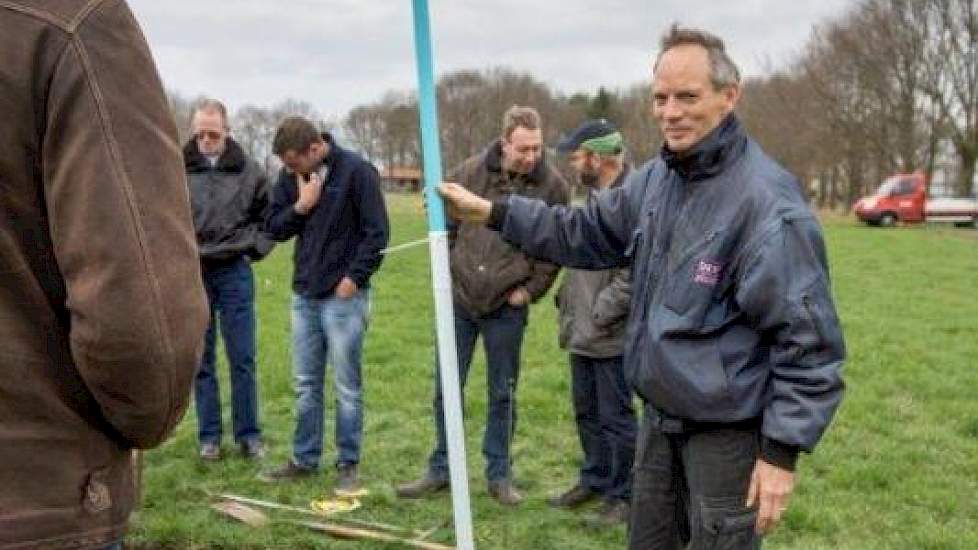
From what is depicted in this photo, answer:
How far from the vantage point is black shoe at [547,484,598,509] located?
5.54m

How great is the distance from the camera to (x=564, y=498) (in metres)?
5.55

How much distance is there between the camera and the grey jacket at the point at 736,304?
2.81 meters

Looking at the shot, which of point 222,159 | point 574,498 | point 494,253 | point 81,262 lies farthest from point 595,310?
point 81,262

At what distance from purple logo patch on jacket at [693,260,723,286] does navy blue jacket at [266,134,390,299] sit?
9.54ft

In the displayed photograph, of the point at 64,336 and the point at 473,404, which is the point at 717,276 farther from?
the point at 473,404

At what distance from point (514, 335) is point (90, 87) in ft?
13.6

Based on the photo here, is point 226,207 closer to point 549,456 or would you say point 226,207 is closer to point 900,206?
point 549,456

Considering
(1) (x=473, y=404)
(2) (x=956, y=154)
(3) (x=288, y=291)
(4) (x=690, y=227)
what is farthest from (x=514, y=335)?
(2) (x=956, y=154)

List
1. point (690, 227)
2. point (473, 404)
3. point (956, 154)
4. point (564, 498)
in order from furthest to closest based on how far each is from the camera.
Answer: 1. point (956, 154)
2. point (473, 404)
3. point (564, 498)
4. point (690, 227)

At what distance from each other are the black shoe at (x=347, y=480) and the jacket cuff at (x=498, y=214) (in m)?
2.54

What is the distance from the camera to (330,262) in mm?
5629

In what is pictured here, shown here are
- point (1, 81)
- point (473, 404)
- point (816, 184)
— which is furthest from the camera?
point (816, 184)

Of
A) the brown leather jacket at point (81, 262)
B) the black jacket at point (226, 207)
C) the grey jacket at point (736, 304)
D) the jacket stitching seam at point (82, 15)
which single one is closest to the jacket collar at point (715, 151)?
the grey jacket at point (736, 304)

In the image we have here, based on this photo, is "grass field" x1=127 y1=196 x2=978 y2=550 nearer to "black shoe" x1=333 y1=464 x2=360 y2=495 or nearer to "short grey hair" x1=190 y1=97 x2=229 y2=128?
"black shoe" x1=333 y1=464 x2=360 y2=495
